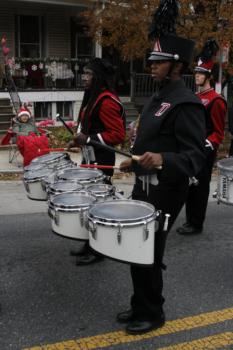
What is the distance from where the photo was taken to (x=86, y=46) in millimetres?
19219

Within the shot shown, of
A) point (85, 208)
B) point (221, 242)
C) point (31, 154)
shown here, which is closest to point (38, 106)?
point (31, 154)

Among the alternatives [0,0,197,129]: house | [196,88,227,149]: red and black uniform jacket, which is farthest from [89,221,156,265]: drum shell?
[0,0,197,129]: house

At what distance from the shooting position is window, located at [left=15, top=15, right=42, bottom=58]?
17828mm

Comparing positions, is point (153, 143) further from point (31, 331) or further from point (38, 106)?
point (38, 106)

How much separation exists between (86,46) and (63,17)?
139 centimetres

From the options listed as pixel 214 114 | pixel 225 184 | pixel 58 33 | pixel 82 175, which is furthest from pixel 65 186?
pixel 58 33

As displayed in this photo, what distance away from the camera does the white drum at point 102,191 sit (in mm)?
3955

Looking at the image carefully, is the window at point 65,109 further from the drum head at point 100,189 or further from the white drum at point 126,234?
the white drum at point 126,234

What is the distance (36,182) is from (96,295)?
108cm

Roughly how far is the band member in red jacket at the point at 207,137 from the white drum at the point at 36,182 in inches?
66.5

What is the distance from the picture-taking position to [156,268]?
3.59 meters

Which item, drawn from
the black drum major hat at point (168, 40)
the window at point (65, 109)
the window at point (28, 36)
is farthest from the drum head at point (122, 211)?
the window at point (28, 36)

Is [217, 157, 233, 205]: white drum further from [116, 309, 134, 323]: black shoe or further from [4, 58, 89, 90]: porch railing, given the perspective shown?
[4, 58, 89, 90]: porch railing

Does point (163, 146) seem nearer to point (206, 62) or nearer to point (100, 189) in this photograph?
point (100, 189)
